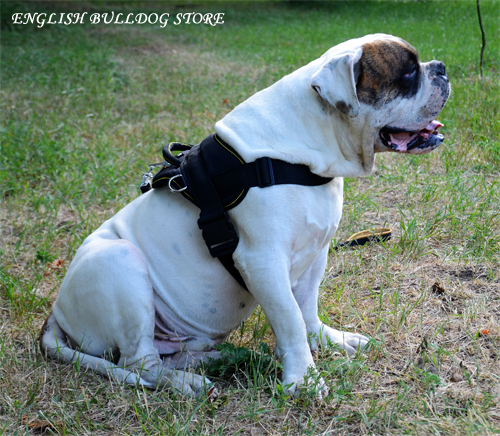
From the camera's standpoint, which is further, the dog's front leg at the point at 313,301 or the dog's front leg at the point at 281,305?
the dog's front leg at the point at 313,301

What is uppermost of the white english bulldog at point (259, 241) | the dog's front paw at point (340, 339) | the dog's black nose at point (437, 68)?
the dog's black nose at point (437, 68)

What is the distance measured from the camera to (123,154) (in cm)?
530

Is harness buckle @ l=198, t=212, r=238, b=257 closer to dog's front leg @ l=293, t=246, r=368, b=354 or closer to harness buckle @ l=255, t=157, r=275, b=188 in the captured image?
harness buckle @ l=255, t=157, r=275, b=188

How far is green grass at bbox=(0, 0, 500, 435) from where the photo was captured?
218 centimetres

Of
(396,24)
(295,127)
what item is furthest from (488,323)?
(396,24)

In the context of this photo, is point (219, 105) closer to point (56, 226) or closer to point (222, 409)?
point (56, 226)

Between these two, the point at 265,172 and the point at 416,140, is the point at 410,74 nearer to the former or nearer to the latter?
the point at 416,140

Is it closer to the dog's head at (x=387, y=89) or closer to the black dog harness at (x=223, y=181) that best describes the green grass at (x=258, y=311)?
the black dog harness at (x=223, y=181)

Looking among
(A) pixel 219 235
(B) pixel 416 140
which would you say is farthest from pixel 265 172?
(B) pixel 416 140

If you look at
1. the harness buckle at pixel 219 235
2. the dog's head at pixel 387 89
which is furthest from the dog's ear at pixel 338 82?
the harness buckle at pixel 219 235

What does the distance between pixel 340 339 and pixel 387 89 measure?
1232mm

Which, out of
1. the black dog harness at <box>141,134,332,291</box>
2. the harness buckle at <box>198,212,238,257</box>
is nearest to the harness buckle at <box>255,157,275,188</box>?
the black dog harness at <box>141,134,332,291</box>

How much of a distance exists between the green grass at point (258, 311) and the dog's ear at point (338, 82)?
44.5 inches

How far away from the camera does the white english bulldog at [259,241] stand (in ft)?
7.39
